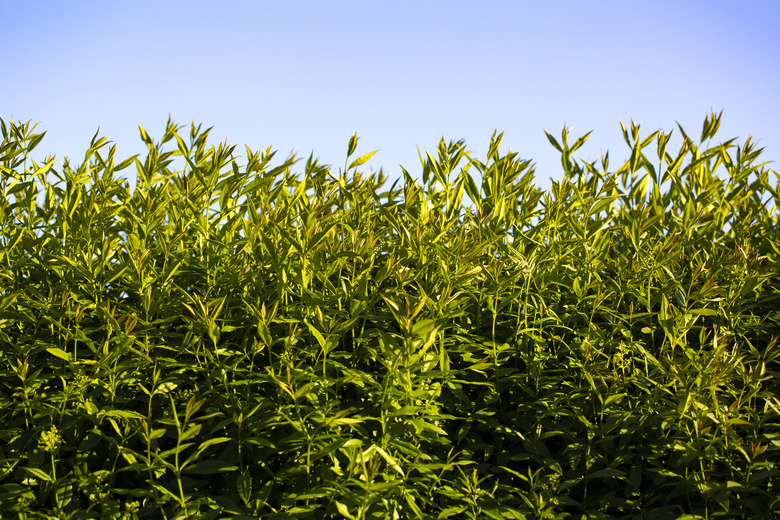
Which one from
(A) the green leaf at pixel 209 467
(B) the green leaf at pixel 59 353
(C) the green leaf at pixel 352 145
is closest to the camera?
(A) the green leaf at pixel 209 467

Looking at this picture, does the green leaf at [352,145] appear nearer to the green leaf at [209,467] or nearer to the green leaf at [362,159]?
the green leaf at [362,159]

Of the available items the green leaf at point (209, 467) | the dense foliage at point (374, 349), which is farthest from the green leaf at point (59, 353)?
Result: the green leaf at point (209, 467)

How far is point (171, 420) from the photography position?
8.70 ft

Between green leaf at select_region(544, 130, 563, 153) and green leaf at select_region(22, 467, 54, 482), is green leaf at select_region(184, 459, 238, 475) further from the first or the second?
green leaf at select_region(544, 130, 563, 153)

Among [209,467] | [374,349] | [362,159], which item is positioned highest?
[362,159]

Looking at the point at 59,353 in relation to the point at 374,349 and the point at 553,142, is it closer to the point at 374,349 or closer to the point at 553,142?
the point at 374,349

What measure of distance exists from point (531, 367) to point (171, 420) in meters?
1.60

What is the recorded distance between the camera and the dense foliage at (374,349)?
8.60 ft

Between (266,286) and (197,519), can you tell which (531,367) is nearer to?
(266,286)

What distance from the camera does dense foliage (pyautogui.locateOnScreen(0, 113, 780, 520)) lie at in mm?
2621

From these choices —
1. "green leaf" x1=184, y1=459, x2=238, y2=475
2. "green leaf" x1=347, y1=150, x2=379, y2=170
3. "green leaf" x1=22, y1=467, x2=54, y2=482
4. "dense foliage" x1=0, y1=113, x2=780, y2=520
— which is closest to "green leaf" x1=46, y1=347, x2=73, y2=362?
"dense foliage" x1=0, y1=113, x2=780, y2=520

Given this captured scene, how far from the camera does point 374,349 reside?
2.64 m

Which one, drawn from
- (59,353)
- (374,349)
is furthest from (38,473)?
(374,349)

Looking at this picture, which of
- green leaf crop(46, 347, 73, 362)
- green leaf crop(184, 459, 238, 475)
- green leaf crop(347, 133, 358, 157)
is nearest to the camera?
green leaf crop(184, 459, 238, 475)
